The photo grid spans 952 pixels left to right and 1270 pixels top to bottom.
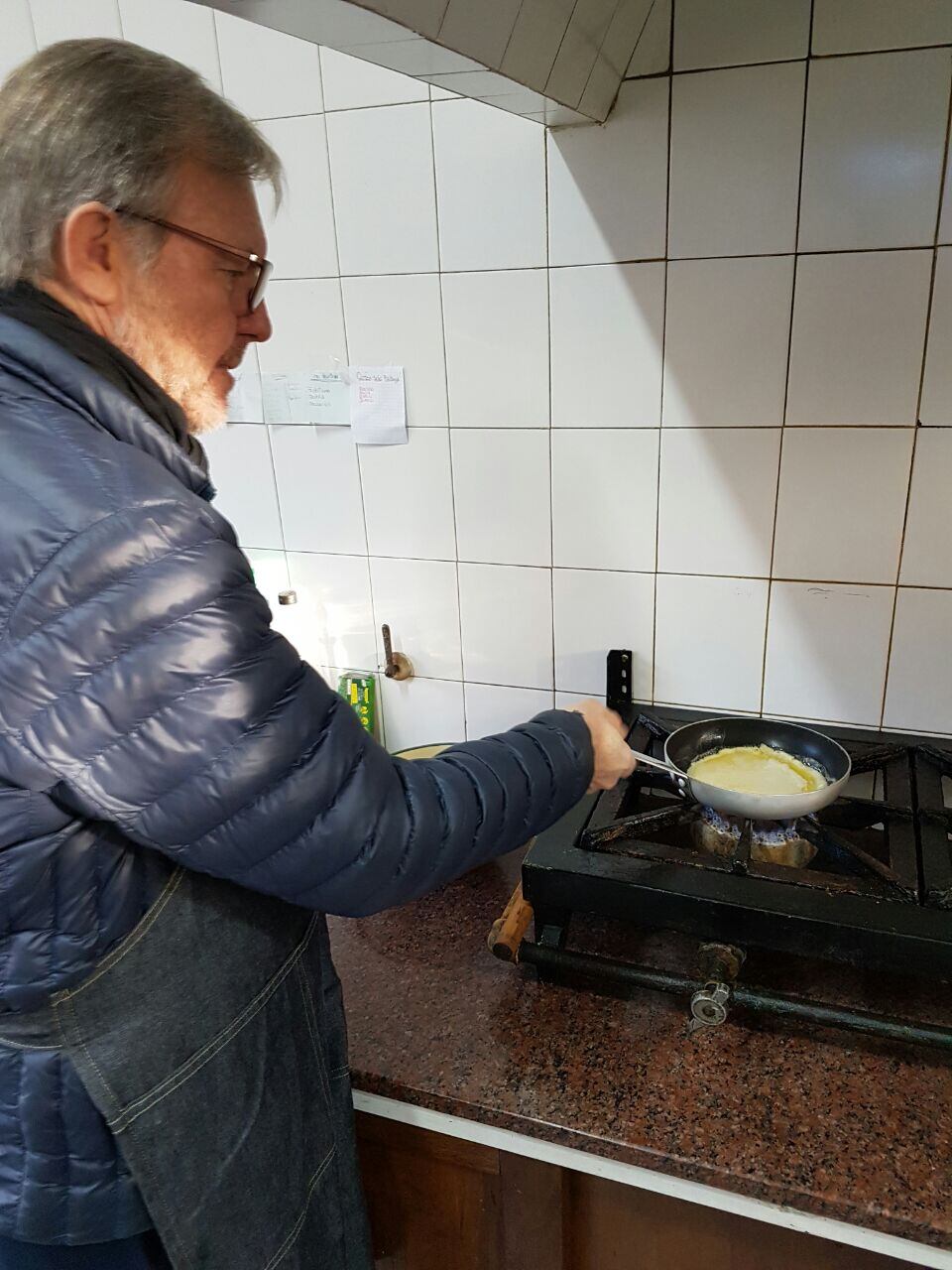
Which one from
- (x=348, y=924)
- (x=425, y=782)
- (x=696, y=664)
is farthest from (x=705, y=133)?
(x=348, y=924)

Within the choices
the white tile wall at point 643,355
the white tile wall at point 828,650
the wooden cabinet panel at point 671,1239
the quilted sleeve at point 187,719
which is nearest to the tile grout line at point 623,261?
the white tile wall at point 643,355

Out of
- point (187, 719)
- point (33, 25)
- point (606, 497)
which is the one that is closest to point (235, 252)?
point (187, 719)

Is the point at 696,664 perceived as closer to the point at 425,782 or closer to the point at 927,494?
the point at 927,494

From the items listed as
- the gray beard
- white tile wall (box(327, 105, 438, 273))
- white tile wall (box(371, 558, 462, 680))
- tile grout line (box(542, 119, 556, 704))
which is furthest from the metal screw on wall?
the gray beard

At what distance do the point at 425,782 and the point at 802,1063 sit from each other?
20.4 inches

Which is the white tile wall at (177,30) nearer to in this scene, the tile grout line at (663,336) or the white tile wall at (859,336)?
the tile grout line at (663,336)

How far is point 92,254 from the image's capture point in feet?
2.26

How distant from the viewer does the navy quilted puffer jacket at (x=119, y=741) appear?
1.92 ft

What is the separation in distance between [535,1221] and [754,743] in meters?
0.64

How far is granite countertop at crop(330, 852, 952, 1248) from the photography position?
2.60 feet

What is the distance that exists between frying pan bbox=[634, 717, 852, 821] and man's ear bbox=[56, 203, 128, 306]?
0.70m

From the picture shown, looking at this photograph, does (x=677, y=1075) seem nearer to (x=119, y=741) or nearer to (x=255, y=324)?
(x=119, y=741)

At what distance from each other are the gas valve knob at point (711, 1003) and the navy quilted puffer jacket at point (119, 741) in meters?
0.35

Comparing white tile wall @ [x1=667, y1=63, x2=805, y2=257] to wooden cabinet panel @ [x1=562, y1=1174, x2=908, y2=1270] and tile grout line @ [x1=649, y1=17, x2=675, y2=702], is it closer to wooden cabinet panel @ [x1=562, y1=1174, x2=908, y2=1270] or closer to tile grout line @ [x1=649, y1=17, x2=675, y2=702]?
tile grout line @ [x1=649, y1=17, x2=675, y2=702]
